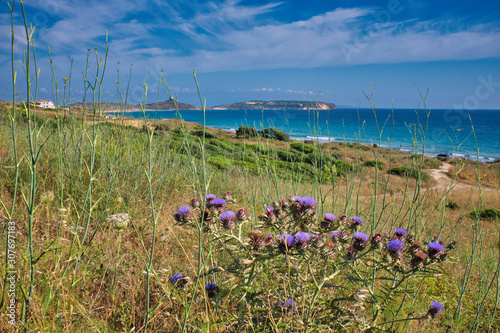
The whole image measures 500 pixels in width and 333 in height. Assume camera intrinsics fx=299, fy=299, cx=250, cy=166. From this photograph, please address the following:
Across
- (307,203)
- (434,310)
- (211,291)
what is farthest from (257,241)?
(434,310)

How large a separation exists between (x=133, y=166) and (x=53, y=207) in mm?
1263

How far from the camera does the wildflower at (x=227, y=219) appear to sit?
4.68 ft

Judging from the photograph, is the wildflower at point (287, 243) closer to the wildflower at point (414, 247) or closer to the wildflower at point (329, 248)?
the wildflower at point (329, 248)

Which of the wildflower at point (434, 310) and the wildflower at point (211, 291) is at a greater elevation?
the wildflower at point (211, 291)

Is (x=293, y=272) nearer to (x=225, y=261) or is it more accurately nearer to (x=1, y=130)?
(x=225, y=261)

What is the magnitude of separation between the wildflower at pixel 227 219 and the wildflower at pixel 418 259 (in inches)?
32.6

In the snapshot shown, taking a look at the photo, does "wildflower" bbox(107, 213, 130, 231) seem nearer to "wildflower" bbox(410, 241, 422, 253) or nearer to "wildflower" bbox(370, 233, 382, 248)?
"wildflower" bbox(370, 233, 382, 248)

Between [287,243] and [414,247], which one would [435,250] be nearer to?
[414,247]

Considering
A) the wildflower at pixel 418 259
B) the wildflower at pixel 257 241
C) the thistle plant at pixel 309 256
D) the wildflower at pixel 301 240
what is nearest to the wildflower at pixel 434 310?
the thistle plant at pixel 309 256

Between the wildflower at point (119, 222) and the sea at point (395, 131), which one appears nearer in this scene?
the wildflower at point (119, 222)

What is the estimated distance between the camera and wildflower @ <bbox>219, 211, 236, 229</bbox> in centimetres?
143

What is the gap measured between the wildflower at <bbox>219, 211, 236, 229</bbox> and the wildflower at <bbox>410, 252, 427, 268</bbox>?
0.83 metres

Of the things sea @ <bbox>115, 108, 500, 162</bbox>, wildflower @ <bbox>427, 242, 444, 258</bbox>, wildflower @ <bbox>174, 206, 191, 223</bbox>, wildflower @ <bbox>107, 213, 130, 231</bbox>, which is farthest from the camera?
sea @ <bbox>115, 108, 500, 162</bbox>

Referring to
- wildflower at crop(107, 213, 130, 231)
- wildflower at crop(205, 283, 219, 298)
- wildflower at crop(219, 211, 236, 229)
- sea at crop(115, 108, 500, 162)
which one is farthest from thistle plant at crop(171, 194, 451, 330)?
sea at crop(115, 108, 500, 162)
